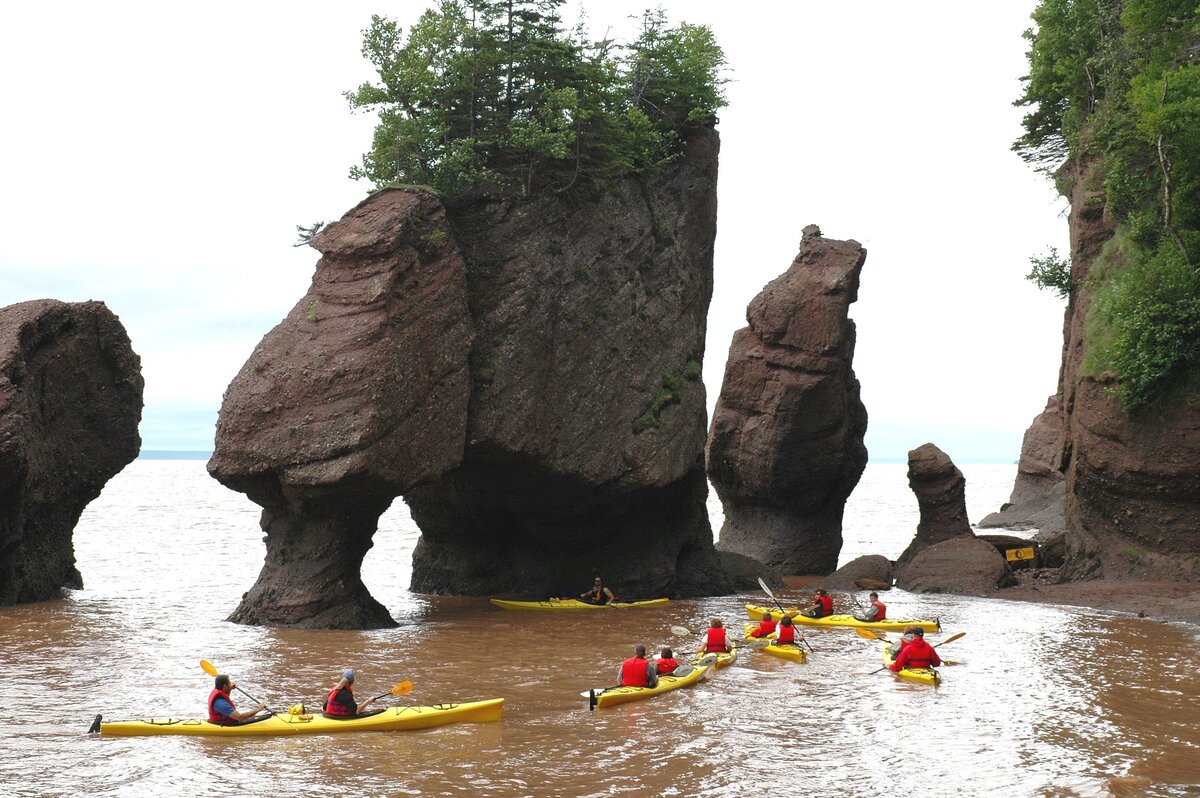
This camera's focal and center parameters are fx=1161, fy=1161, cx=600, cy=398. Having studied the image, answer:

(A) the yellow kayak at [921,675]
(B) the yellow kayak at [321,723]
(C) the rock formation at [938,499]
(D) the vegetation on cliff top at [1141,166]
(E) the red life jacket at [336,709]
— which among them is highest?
(D) the vegetation on cliff top at [1141,166]

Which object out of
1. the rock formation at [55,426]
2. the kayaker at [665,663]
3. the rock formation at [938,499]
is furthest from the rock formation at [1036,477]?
the kayaker at [665,663]

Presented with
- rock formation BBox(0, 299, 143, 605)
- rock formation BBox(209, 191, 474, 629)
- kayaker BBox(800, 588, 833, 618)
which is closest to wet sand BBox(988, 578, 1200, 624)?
kayaker BBox(800, 588, 833, 618)

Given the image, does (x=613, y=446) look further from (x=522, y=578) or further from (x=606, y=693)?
(x=606, y=693)

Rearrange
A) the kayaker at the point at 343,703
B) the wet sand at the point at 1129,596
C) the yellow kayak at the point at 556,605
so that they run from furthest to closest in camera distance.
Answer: the yellow kayak at the point at 556,605, the wet sand at the point at 1129,596, the kayaker at the point at 343,703

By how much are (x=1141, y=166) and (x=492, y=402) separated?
72.1 ft

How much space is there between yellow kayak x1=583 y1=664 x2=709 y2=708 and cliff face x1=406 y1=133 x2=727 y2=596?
11.5 metres

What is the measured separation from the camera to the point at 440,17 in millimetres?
33500

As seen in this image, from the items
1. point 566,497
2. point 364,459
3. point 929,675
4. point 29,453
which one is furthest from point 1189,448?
point 29,453

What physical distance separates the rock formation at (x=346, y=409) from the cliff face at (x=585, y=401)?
2242 mm

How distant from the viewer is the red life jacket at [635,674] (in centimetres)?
2194

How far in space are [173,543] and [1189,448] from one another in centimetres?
5395

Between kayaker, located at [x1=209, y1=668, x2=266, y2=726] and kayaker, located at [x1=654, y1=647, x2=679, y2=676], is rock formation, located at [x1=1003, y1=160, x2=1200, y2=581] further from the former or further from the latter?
kayaker, located at [x1=209, y1=668, x2=266, y2=726]

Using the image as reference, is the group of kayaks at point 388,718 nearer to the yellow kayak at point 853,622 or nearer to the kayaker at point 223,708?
the kayaker at point 223,708

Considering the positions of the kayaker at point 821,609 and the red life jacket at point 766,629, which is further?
the kayaker at point 821,609
